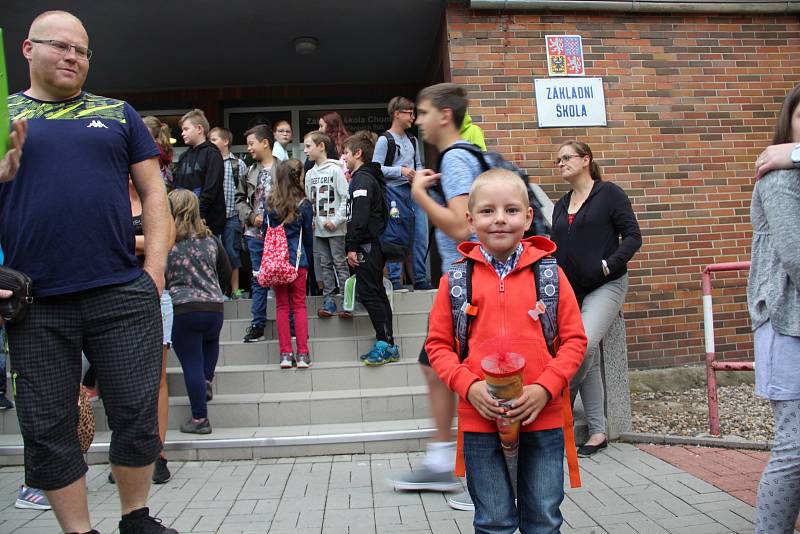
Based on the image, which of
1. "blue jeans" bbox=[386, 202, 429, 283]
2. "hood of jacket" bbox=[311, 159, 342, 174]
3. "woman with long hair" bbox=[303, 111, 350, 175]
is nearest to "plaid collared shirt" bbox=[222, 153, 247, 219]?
"woman with long hair" bbox=[303, 111, 350, 175]

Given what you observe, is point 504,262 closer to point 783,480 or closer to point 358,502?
point 783,480

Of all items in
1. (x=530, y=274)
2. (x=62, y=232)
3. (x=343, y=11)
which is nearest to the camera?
(x=530, y=274)

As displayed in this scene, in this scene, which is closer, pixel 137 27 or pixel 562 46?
pixel 562 46

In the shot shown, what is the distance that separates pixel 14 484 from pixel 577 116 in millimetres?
6008

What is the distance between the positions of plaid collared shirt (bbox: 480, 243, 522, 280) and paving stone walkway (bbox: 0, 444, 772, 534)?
1.50 m

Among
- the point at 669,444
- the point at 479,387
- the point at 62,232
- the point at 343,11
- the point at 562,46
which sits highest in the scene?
the point at 343,11

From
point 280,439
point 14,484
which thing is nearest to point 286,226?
point 280,439

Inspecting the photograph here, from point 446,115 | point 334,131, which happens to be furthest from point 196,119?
point 446,115

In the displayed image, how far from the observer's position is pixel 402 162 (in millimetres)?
6551

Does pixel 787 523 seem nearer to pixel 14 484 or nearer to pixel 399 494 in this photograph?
pixel 399 494

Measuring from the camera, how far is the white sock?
3.31m

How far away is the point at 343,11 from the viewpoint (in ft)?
24.8

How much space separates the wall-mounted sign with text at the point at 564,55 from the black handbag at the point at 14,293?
5.85 meters

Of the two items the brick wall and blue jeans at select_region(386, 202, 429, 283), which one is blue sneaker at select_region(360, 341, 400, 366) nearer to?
blue jeans at select_region(386, 202, 429, 283)
